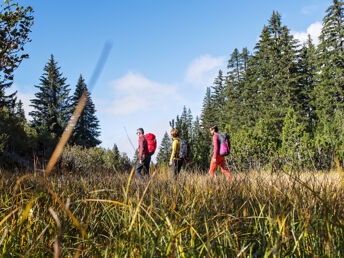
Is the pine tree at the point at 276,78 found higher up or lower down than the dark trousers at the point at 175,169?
higher up

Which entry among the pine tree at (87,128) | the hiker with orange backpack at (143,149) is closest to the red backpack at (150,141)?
the hiker with orange backpack at (143,149)

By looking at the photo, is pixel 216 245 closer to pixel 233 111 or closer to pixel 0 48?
pixel 0 48

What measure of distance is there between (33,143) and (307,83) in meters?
35.8

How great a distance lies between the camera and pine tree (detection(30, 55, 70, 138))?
3828 centimetres

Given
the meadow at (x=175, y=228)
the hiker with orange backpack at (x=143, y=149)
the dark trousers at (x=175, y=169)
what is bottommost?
the meadow at (x=175, y=228)

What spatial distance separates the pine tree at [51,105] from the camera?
126 feet

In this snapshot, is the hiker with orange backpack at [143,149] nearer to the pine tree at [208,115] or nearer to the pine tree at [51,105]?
the pine tree at [51,105]

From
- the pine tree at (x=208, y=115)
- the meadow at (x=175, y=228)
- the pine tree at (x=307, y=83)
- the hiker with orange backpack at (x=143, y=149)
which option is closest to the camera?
the meadow at (x=175, y=228)

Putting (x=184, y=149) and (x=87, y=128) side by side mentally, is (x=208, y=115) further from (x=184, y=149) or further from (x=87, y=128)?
(x=184, y=149)

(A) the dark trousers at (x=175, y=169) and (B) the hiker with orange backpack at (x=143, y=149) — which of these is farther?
(B) the hiker with orange backpack at (x=143, y=149)

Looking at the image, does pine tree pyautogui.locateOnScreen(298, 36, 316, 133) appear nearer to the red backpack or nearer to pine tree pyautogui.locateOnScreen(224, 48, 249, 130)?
pine tree pyautogui.locateOnScreen(224, 48, 249, 130)

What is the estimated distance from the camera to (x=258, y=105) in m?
35.7

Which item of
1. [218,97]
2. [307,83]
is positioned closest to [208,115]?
[218,97]

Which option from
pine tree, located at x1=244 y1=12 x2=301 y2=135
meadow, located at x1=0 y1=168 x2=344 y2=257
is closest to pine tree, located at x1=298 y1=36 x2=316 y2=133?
pine tree, located at x1=244 y1=12 x2=301 y2=135
